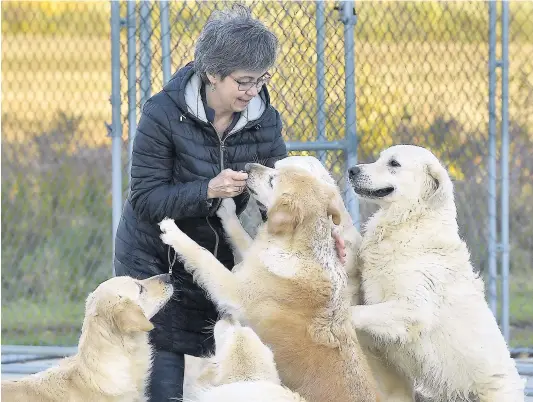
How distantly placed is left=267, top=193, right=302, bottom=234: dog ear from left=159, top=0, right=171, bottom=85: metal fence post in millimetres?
1733

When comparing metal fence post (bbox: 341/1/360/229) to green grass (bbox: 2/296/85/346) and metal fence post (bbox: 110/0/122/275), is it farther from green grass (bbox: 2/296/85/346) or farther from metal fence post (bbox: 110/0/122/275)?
green grass (bbox: 2/296/85/346)

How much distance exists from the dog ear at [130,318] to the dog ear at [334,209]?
0.89 m

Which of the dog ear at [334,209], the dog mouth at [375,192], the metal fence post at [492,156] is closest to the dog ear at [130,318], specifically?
the dog ear at [334,209]

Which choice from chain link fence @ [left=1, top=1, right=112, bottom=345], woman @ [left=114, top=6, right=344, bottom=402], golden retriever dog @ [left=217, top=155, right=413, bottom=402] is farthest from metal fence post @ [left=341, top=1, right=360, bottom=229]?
chain link fence @ [left=1, top=1, right=112, bottom=345]

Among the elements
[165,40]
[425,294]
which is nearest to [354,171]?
[425,294]

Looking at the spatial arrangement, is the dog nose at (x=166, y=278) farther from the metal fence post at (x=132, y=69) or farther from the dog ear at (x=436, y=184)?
the metal fence post at (x=132, y=69)

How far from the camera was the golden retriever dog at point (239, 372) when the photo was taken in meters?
3.61

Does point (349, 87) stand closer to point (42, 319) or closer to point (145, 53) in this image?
point (145, 53)

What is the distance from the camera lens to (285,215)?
404 centimetres

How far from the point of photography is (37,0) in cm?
785

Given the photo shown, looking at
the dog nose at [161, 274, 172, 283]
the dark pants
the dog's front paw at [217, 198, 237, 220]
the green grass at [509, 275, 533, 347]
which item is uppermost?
the dog's front paw at [217, 198, 237, 220]

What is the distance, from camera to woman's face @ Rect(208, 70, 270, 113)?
3.82m

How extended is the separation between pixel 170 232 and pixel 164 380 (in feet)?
2.15

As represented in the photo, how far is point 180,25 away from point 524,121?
2763 millimetres
